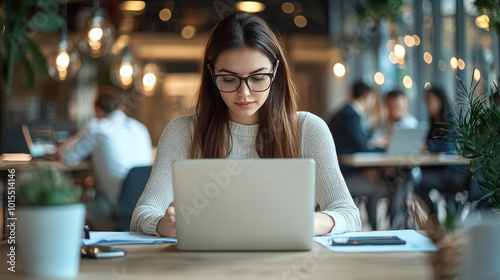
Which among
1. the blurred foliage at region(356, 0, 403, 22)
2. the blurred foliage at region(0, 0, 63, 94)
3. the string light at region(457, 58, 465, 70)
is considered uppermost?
the blurred foliage at region(356, 0, 403, 22)

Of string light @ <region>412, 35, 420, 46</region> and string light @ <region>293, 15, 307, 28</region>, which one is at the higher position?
string light @ <region>293, 15, 307, 28</region>

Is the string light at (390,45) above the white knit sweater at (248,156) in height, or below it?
above

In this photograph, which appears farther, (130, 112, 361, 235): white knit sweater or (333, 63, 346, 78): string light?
(333, 63, 346, 78): string light

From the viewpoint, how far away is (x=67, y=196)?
3.45ft

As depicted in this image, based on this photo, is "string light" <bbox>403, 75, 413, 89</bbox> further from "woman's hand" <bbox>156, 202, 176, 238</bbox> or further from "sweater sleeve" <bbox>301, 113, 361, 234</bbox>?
"woman's hand" <bbox>156, 202, 176, 238</bbox>

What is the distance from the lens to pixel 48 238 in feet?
3.41

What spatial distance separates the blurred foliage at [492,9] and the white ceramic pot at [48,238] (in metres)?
2.03

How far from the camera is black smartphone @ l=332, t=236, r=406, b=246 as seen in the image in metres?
1.38

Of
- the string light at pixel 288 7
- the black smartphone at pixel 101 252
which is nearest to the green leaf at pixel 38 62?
the black smartphone at pixel 101 252

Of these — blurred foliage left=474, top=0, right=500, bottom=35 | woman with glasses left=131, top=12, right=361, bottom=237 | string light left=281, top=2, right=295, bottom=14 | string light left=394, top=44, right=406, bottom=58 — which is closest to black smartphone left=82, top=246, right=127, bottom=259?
woman with glasses left=131, top=12, right=361, bottom=237

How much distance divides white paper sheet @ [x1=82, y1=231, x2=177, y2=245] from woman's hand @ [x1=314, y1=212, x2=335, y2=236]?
0.38 metres

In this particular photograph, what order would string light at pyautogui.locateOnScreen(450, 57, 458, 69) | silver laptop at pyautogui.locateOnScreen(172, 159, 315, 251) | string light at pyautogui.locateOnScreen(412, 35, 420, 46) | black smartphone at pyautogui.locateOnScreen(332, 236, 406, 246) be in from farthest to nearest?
1. string light at pyautogui.locateOnScreen(412, 35, 420, 46)
2. string light at pyautogui.locateOnScreen(450, 57, 458, 69)
3. black smartphone at pyautogui.locateOnScreen(332, 236, 406, 246)
4. silver laptop at pyautogui.locateOnScreen(172, 159, 315, 251)

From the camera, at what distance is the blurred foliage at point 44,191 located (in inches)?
40.6

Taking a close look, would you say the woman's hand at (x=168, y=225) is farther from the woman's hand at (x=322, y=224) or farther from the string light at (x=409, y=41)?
the string light at (x=409, y=41)
